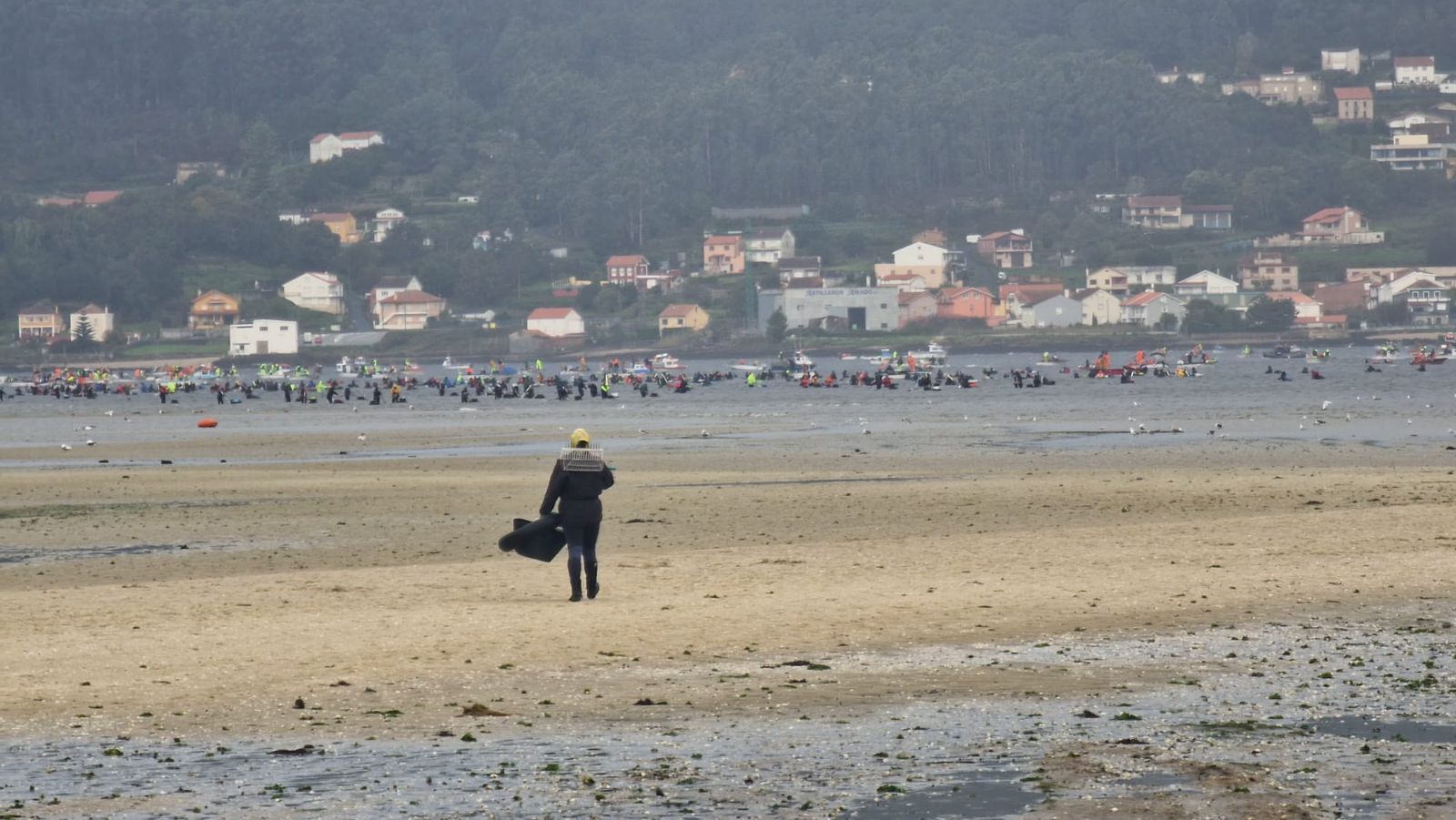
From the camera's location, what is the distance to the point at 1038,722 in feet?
45.2

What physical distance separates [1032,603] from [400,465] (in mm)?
28172

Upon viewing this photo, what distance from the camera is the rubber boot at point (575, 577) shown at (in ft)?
65.1

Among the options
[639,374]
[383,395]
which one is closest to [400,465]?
[383,395]

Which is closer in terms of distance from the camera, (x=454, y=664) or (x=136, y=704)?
(x=136, y=704)

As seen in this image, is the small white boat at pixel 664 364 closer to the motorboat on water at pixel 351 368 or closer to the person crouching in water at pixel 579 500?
the motorboat on water at pixel 351 368

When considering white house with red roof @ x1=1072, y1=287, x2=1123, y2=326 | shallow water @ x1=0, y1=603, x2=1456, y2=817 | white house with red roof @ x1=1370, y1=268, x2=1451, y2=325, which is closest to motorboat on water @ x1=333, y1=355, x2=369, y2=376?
white house with red roof @ x1=1072, y1=287, x2=1123, y2=326

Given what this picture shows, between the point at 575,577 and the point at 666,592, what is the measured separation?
1.13 metres

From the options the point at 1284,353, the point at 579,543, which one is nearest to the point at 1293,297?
the point at 1284,353

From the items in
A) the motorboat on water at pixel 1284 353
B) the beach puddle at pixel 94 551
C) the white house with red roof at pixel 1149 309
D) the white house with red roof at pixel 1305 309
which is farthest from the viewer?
the white house with red roof at pixel 1149 309

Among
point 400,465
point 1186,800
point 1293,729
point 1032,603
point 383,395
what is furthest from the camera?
point 383,395

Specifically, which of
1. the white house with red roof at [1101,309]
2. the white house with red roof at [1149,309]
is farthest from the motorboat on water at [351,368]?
the white house with red roof at [1149,309]

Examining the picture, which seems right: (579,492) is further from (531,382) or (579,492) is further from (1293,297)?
(1293,297)

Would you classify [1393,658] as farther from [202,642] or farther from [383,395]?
[383,395]

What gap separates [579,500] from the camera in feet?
65.0
